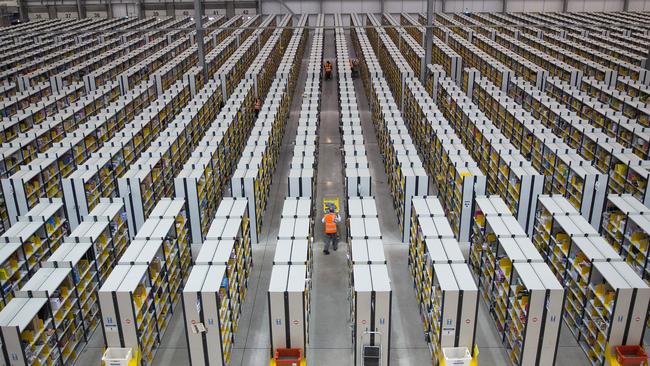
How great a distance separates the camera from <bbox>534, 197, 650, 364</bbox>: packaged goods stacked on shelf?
29.9ft

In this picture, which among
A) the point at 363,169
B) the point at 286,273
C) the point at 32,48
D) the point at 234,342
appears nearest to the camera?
the point at 286,273

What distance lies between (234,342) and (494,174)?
8791 mm

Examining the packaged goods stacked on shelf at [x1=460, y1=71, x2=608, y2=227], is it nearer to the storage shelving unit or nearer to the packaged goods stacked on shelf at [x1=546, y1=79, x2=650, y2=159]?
the packaged goods stacked on shelf at [x1=546, y1=79, x2=650, y2=159]

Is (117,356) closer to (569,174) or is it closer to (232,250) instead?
(232,250)

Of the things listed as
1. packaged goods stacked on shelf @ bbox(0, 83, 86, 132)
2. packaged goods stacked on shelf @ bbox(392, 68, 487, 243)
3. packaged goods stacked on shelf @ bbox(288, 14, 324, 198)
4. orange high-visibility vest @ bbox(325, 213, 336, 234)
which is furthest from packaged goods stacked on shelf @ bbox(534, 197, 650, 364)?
packaged goods stacked on shelf @ bbox(0, 83, 86, 132)

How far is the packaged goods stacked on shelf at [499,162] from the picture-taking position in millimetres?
13484

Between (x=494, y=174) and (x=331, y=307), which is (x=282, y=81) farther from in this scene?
(x=331, y=307)

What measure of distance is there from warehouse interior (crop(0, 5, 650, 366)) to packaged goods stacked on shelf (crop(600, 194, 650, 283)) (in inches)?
1.7

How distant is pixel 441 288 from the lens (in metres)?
9.26

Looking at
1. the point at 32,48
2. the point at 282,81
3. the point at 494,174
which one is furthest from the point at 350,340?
the point at 32,48

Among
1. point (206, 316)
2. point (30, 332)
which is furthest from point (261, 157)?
point (30, 332)

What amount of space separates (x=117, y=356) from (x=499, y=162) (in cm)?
1041

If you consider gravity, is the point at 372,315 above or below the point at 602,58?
below

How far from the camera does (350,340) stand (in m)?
10.6
